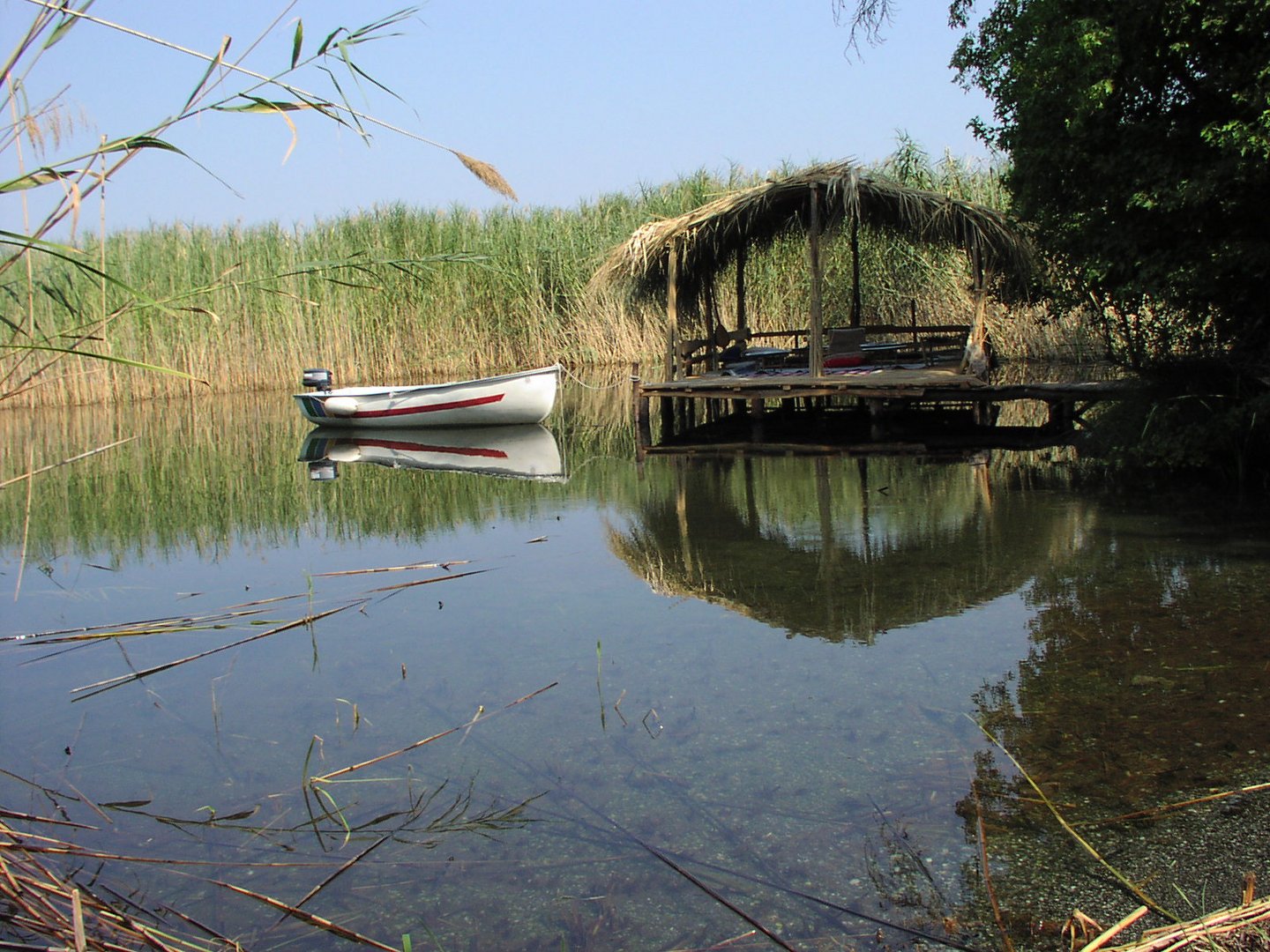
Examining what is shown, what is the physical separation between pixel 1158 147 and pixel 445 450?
8.18 meters

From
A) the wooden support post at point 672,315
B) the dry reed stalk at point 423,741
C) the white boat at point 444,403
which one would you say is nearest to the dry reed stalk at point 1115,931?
the dry reed stalk at point 423,741

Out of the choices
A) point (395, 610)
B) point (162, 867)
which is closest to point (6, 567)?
point (395, 610)

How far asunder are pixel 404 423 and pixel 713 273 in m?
4.48

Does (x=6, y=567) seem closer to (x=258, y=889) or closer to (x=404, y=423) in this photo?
(x=258, y=889)

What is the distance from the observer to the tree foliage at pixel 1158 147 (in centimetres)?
672

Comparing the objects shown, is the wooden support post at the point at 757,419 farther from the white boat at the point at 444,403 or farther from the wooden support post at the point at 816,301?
the white boat at the point at 444,403

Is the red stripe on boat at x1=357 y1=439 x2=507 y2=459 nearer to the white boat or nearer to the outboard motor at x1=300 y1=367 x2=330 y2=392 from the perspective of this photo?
the white boat

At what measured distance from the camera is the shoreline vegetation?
19.4 metres

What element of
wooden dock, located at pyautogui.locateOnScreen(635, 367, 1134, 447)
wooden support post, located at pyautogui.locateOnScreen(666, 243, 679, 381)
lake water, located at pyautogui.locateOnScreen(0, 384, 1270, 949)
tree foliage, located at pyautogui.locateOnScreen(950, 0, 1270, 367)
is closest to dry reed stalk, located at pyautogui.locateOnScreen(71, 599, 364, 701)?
lake water, located at pyautogui.locateOnScreen(0, 384, 1270, 949)

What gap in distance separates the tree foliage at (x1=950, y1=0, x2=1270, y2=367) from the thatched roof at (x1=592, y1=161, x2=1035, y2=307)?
3.18 m

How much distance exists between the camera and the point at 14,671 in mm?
5172

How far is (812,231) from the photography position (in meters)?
11.9

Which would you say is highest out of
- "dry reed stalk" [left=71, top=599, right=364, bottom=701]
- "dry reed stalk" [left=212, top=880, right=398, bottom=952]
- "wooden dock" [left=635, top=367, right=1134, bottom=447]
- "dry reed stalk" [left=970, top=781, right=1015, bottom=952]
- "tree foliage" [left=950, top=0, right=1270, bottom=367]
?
"tree foliage" [left=950, top=0, right=1270, bottom=367]

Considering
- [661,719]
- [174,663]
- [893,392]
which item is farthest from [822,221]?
[661,719]
